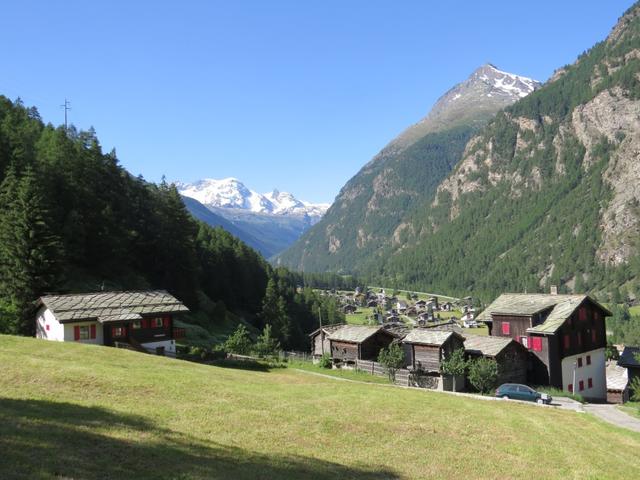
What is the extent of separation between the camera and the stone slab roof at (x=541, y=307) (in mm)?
65000

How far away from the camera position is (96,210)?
283 ft

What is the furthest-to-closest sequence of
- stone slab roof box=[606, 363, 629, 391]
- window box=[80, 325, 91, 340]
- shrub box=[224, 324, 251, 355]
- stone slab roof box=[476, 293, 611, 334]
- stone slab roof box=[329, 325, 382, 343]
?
stone slab roof box=[329, 325, 382, 343] < stone slab roof box=[606, 363, 629, 391] < shrub box=[224, 324, 251, 355] < stone slab roof box=[476, 293, 611, 334] < window box=[80, 325, 91, 340]

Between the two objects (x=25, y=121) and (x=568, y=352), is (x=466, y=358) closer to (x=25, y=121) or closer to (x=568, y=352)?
(x=568, y=352)

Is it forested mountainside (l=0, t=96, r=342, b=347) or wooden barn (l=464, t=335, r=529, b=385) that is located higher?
forested mountainside (l=0, t=96, r=342, b=347)

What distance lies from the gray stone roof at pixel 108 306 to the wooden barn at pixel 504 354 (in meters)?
34.3

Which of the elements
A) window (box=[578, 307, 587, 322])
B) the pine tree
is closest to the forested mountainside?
the pine tree

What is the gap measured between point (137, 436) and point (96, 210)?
72.7 metres

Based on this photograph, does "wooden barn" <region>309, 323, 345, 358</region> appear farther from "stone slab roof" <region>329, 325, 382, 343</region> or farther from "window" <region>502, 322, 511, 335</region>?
"window" <region>502, 322, 511, 335</region>

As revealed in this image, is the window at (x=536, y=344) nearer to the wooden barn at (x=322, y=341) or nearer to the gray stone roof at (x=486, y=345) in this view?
the gray stone roof at (x=486, y=345)

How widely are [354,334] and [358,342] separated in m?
2.26

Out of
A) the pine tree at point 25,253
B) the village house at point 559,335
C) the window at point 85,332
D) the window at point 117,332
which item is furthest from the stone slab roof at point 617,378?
the pine tree at point 25,253

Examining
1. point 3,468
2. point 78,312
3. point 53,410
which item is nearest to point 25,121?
point 78,312

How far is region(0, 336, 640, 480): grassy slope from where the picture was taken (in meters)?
18.3

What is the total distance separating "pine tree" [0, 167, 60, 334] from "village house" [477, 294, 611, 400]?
5537 cm
